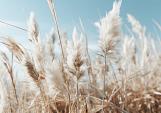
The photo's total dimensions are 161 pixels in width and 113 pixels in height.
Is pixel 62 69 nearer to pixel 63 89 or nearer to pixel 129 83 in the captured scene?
pixel 63 89

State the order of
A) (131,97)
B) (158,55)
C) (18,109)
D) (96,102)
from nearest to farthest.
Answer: (18,109) → (96,102) → (131,97) → (158,55)

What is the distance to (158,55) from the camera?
171 inches

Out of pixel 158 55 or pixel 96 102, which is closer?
pixel 96 102

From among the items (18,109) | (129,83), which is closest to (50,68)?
(18,109)

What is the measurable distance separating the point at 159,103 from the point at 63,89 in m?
1.93

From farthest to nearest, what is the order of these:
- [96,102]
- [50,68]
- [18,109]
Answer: [96,102]
[18,109]
[50,68]

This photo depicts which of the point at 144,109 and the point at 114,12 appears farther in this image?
the point at 144,109

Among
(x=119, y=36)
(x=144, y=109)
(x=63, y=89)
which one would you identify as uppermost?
(x=119, y=36)

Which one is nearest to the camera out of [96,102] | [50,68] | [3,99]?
[50,68]

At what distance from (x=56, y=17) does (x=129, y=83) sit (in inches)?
99.5

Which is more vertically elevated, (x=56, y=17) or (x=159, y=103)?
(x=56, y=17)

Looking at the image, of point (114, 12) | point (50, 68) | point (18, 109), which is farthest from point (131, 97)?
point (50, 68)

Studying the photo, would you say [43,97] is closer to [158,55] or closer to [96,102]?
[96,102]

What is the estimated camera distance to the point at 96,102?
2.83m
